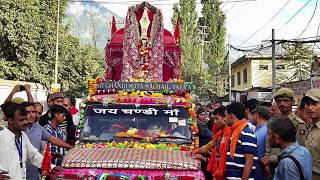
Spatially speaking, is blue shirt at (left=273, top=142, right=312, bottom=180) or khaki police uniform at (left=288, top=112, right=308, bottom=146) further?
khaki police uniform at (left=288, top=112, right=308, bottom=146)

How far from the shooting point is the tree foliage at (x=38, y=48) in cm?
2519

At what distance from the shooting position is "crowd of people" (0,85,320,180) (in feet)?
13.5

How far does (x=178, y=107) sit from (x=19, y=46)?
20308 mm

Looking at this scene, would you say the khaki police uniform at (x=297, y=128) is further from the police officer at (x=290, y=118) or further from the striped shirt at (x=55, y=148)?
the striped shirt at (x=55, y=148)

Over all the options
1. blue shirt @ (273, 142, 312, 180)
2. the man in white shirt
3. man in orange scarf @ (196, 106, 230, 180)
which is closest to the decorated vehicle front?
man in orange scarf @ (196, 106, 230, 180)

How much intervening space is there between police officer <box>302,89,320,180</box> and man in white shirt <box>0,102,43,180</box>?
2883 millimetres

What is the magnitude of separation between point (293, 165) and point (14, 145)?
2.64 metres

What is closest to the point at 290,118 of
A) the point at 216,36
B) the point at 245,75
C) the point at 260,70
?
the point at 260,70

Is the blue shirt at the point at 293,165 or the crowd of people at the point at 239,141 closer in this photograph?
the blue shirt at the point at 293,165

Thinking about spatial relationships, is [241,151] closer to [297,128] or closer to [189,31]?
[297,128]

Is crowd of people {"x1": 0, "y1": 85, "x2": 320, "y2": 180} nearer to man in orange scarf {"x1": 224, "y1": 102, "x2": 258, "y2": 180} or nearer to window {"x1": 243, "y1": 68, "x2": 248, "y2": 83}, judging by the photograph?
man in orange scarf {"x1": 224, "y1": 102, "x2": 258, "y2": 180}

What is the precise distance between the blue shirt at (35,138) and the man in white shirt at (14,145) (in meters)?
1.22

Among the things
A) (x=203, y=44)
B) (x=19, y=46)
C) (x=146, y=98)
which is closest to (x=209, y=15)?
(x=203, y=44)

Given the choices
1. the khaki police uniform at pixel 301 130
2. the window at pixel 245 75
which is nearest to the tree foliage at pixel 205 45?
the window at pixel 245 75
